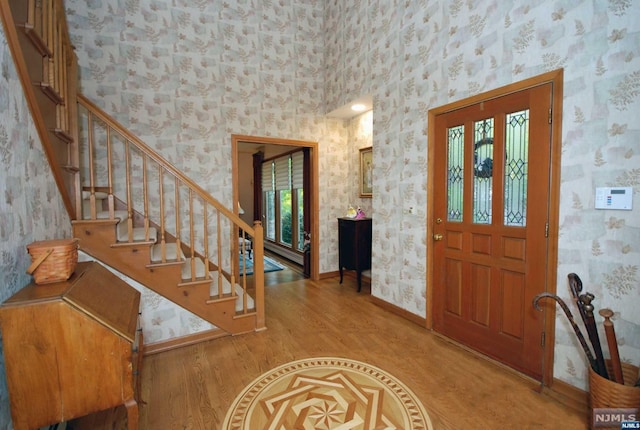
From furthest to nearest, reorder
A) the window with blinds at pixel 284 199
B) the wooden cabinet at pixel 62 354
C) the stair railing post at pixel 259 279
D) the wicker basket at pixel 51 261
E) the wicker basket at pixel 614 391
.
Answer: the window with blinds at pixel 284 199 → the stair railing post at pixel 259 279 → the wicker basket at pixel 614 391 → the wicker basket at pixel 51 261 → the wooden cabinet at pixel 62 354

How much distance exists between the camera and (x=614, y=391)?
1.52 metres

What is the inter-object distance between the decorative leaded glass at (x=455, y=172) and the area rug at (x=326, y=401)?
57.3 inches

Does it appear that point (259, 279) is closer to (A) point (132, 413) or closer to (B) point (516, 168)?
(A) point (132, 413)

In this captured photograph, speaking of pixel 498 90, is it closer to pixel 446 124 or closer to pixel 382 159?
pixel 446 124

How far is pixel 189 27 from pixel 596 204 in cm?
422

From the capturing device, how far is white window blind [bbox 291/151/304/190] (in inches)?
227

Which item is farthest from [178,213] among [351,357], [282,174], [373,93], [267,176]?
[267,176]

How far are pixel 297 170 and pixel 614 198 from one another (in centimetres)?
474

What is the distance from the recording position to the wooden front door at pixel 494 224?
209 centimetres

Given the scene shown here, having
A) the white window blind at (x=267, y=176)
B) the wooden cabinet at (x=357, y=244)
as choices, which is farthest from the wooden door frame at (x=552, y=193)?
the white window blind at (x=267, y=176)

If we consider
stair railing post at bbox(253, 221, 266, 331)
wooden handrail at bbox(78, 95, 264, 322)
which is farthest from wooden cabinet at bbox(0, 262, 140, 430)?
stair railing post at bbox(253, 221, 266, 331)

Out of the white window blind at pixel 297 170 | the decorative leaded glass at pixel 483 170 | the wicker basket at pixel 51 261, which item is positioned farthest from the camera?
the white window blind at pixel 297 170

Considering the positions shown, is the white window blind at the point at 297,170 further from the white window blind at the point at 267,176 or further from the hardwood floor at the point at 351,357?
the hardwood floor at the point at 351,357

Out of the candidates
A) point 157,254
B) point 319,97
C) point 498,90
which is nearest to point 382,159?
point 498,90
